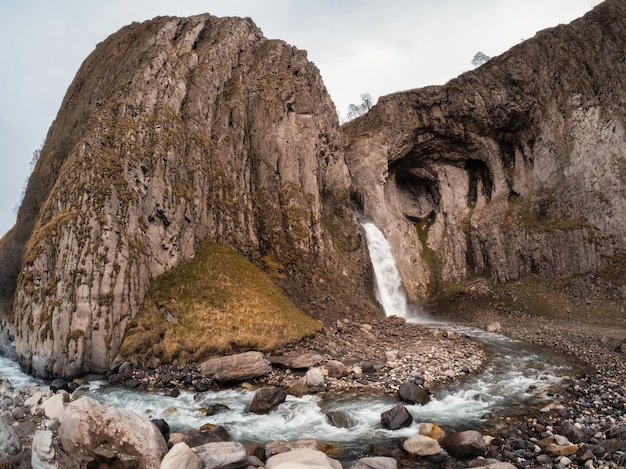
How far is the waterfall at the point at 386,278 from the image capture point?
1821 inches

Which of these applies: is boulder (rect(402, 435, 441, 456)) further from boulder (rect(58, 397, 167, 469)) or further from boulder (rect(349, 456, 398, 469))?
boulder (rect(58, 397, 167, 469))

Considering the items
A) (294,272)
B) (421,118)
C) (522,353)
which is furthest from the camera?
(421,118)

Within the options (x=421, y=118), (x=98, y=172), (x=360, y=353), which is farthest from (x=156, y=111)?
(x=421, y=118)

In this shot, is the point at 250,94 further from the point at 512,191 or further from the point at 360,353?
the point at 512,191

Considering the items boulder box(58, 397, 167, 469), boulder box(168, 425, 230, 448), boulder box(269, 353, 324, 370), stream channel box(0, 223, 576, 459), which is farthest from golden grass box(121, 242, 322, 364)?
boulder box(58, 397, 167, 469)

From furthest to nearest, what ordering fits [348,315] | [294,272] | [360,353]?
1. [294,272]
2. [348,315]
3. [360,353]

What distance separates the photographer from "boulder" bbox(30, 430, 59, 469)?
10648 mm

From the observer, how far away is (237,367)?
835 inches

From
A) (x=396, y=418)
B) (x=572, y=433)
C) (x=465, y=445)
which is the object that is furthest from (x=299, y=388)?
(x=572, y=433)

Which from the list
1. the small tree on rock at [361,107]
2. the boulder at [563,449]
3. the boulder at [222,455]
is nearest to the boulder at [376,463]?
the boulder at [222,455]

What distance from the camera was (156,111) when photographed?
36000 mm

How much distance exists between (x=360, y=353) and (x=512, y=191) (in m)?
41.8

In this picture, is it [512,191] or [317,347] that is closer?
[317,347]

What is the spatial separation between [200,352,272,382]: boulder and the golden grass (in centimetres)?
252
